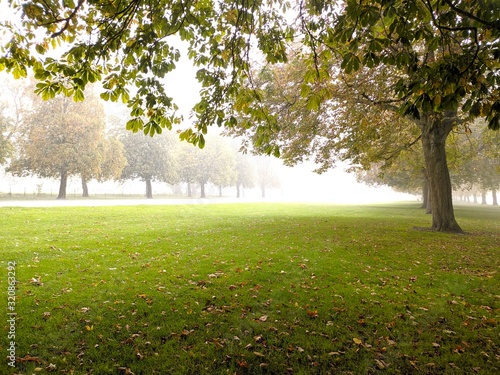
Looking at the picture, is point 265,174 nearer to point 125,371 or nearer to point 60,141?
point 60,141

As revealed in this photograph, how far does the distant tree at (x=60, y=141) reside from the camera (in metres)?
30.6

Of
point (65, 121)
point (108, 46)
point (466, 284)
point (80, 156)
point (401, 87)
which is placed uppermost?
point (65, 121)

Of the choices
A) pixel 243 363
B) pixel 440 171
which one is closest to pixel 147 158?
pixel 440 171

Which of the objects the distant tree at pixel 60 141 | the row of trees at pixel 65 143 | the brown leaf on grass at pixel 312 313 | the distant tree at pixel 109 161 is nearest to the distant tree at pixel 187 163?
the row of trees at pixel 65 143

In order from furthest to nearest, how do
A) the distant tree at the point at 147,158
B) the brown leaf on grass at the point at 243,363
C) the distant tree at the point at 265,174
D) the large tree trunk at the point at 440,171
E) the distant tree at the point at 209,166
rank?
the distant tree at the point at 265,174, the distant tree at the point at 209,166, the distant tree at the point at 147,158, the large tree trunk at the point at 440,171, the brown leaf on grass at the point at 243,363

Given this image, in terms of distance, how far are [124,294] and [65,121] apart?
32827 mm

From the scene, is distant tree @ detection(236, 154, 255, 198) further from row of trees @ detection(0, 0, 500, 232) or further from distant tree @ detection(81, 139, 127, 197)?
row of trees @ detection(0, 0, 500, 232)

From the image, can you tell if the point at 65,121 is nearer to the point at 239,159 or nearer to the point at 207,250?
the point at 207,250

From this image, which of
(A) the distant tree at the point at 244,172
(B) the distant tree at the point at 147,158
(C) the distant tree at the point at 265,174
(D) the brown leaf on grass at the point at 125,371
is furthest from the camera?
(C) the distant tree at the point at 265,174

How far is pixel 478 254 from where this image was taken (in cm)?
982

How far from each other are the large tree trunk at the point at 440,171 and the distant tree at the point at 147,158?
122 feet

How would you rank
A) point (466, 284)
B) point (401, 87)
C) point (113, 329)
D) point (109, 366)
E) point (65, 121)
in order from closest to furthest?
point (109, 366)
point (401, 87)
point (113, 329)
point (466, 284)
point (65, 121)

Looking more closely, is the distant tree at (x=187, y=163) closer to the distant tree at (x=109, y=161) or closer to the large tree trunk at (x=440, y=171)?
the distant tree at (x=109, y=161)

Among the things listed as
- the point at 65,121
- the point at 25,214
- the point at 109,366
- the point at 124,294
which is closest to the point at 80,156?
the point at 65,121
